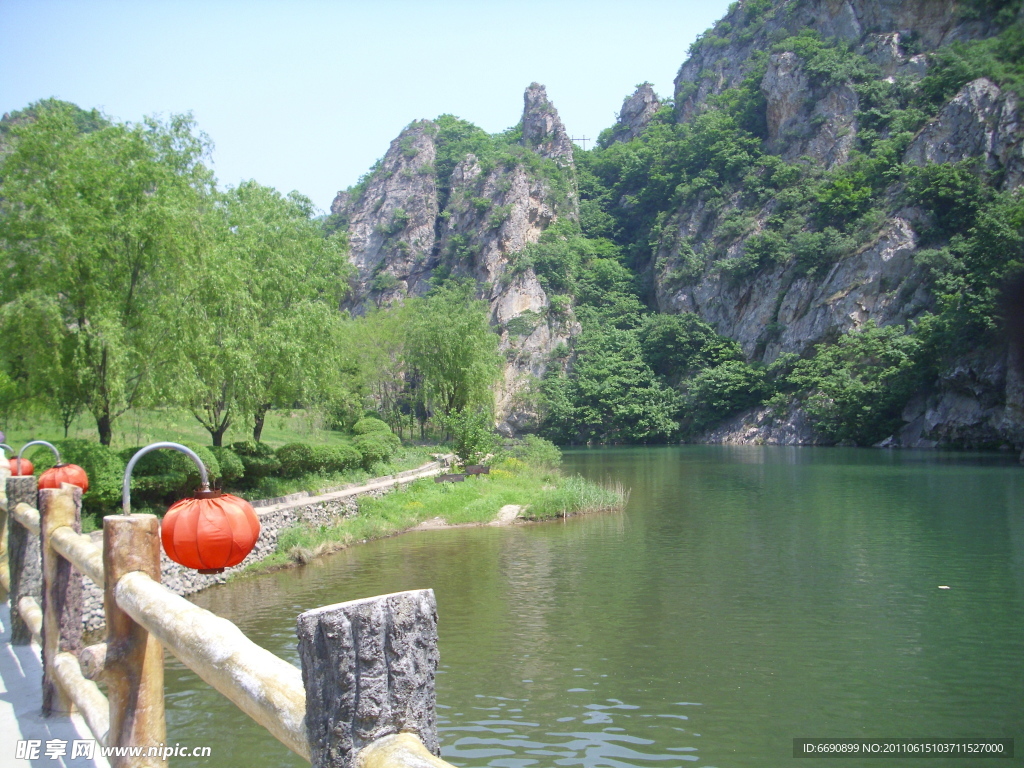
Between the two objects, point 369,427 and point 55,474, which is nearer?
point 55,474

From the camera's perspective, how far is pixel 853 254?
4481 cm

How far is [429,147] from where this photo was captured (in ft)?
239

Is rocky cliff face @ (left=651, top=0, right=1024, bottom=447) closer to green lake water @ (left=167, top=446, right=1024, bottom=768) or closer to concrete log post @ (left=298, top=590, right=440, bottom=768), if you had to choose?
green lake water @ (left=167, top=446, right=1024, bottom=768)

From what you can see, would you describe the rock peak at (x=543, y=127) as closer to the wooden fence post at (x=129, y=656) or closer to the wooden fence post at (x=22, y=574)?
the wooden fence post at (x=22, y=574)

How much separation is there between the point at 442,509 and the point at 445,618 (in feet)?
30.0

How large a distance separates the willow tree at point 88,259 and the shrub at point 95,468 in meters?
1.24

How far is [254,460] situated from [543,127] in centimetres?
6072

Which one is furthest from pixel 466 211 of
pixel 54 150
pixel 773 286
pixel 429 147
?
pixel 54 150

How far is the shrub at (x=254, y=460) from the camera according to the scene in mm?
17031

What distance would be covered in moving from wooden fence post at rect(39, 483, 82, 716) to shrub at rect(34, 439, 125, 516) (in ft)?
26.2

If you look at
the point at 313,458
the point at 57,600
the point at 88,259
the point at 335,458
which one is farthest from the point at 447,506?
the point at 57,600

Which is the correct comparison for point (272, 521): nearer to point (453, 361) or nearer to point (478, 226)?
point (453, 361)

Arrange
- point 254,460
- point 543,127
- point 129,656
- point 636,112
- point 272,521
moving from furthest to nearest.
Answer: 1. point 636,112
2. point 543,127
3. point 254,460
4. point 272,521
5. point 129,656

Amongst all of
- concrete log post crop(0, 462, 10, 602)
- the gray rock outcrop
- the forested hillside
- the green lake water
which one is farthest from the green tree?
the gray rock outcrop
